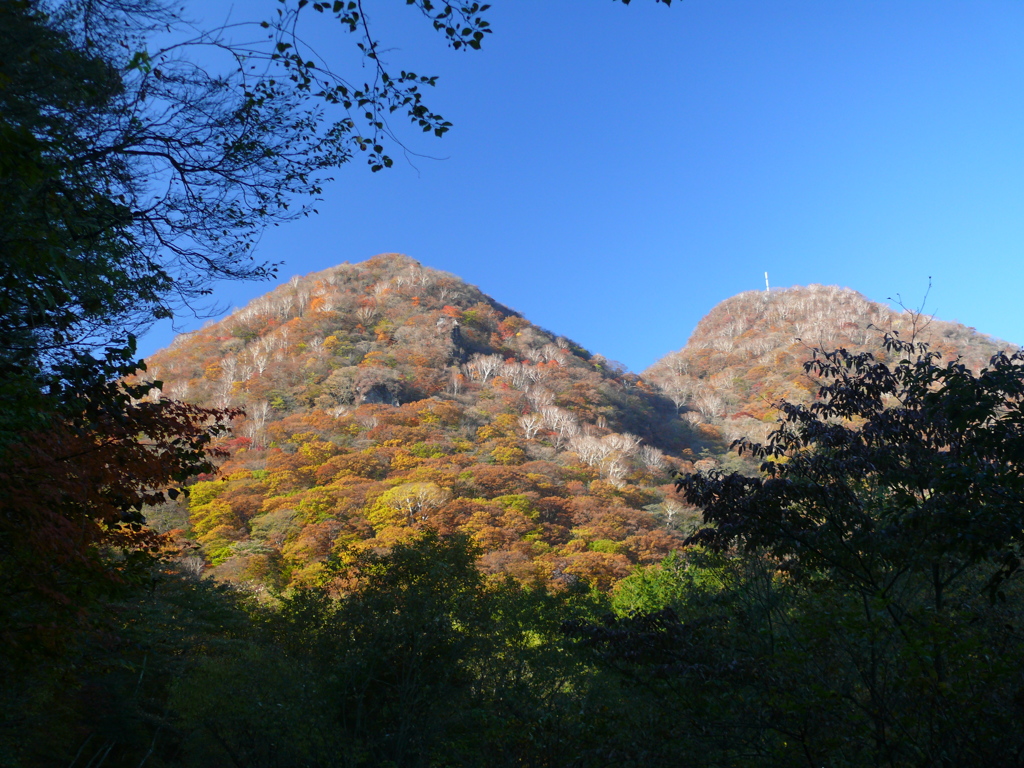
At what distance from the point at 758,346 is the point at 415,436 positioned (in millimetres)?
48070

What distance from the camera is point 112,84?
4461 mm

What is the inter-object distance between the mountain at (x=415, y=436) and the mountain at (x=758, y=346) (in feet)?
15.4

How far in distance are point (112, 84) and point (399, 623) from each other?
8.75 meters

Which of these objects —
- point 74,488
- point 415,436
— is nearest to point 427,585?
point 74,488

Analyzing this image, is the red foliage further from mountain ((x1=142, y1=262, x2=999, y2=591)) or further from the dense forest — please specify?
mountain ((x1=142, y1=262, x2=999, y2=591))

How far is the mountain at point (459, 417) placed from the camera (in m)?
31.1

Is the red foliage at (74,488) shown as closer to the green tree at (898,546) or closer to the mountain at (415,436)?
the green tree at (898,546)

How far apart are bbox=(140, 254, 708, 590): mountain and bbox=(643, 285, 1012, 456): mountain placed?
4.70 meters

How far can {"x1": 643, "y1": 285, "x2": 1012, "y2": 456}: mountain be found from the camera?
56531 millimetres

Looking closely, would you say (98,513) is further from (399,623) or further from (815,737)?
(399,623)

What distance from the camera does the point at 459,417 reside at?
49.6 metres

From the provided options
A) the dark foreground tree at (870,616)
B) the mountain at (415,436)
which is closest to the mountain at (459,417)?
the mountain at (415,436)

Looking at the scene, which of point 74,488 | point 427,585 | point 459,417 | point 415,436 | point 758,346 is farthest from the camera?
point 758,346

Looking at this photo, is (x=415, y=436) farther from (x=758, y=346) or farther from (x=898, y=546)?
(x=758, y=346)
